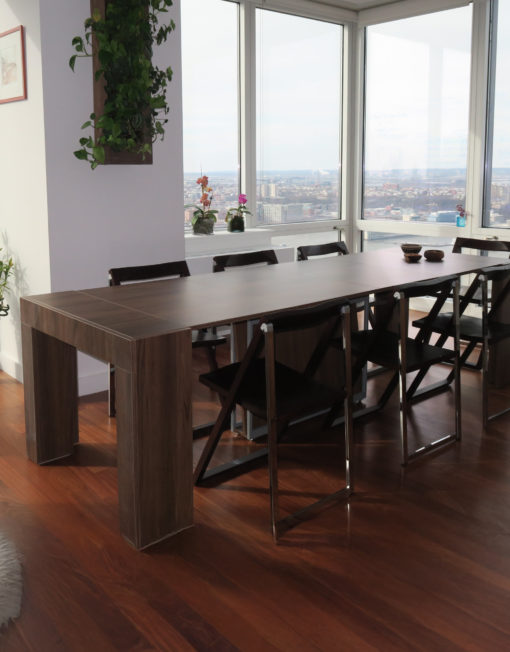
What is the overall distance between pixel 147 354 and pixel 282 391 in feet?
2.19

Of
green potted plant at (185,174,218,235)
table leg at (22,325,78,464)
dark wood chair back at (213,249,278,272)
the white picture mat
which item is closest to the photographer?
table leg at (22,325,78,464)

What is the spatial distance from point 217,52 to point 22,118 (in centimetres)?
236

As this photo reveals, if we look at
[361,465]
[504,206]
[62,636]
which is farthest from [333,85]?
[62,636]

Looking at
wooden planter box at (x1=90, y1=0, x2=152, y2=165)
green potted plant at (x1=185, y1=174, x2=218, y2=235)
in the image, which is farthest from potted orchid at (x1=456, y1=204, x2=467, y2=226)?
wooden planter box at (x1=90, y1=0, x2=152, y2=165)

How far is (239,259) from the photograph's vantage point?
4.32 metres

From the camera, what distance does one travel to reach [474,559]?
2525 millimetres

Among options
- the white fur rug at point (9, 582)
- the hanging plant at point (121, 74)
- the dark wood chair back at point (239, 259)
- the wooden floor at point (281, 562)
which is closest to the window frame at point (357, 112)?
the dark wood chair back at point (239, 259)

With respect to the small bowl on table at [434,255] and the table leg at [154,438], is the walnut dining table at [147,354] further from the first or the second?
the small bowl on table at [434,255]

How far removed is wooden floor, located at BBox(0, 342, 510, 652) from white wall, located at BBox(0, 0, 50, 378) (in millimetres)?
1252

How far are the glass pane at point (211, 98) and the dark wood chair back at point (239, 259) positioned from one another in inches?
63.1

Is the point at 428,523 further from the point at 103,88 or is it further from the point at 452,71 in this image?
the point at 452,71

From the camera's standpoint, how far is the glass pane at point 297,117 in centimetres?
636

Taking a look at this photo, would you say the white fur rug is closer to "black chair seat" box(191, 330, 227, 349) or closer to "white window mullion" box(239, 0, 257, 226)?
"black chair seat" box(191, 330, 227, 349)

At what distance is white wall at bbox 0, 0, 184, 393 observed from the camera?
3.97m
